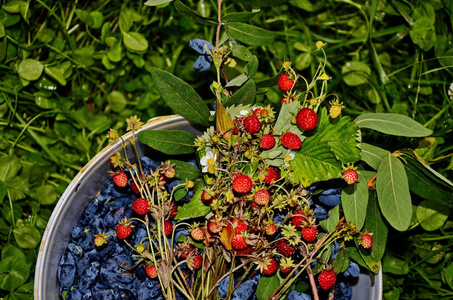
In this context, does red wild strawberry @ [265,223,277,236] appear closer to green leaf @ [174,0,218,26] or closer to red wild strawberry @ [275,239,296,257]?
red wild strawberry @ [275,239,296,257]

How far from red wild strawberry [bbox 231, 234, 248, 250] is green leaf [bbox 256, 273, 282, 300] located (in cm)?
13

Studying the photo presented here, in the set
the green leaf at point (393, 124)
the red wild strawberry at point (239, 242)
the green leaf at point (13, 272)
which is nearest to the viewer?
the red wild strawberry at point (239, 242)

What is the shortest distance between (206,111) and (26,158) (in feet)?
1.82

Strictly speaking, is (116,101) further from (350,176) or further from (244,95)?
(350,176)

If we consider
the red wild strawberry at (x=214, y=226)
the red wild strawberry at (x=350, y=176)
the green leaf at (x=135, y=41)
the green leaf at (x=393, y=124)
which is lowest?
the red wild strawberry at (x=214, y=226)

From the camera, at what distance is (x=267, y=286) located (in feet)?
2.50

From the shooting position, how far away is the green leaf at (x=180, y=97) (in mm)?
754

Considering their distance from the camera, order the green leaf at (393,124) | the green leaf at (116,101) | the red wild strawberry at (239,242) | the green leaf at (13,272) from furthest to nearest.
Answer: the green leaf at (116,101)
the green leaf at (13,272)
the green leaf at (393,124)
the red wild strawberry at (239,242)

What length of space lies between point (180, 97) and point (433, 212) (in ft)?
1.97

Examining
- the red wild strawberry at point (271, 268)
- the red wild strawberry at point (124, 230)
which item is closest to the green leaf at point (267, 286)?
the red wild strawberry at point (271, 268)

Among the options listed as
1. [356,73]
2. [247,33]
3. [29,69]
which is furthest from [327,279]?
[29,69]

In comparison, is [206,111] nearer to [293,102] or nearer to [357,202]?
[293,102]

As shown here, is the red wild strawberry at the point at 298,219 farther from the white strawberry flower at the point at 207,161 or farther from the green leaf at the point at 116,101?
the green leaf at the point at 116,101

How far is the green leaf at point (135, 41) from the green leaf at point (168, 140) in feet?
1.27
